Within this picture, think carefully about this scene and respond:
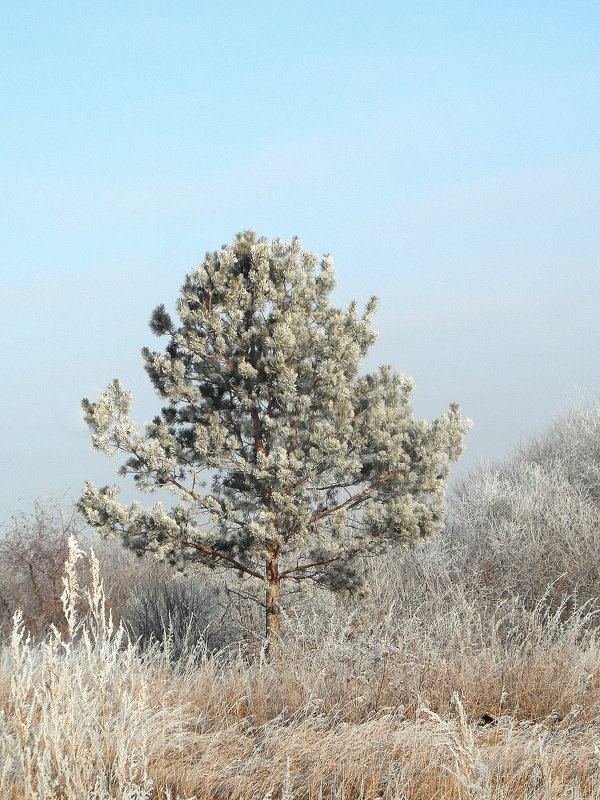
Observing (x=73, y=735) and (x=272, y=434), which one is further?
(x=272, y=434)

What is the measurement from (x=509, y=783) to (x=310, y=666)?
120 inches

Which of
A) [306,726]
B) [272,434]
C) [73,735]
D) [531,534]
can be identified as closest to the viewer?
[73,735]

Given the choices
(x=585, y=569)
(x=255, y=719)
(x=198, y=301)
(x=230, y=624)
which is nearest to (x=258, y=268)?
(x=198, y=301)

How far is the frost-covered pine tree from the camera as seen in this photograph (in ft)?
26.9

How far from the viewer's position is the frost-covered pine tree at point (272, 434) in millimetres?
8188

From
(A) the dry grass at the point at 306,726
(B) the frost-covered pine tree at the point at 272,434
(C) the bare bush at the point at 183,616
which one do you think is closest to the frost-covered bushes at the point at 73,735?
(A) the dry grass at the point at 306,726

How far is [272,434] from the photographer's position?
8695 millimetres

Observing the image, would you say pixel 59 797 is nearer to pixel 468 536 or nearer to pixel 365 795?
pixel 365 795

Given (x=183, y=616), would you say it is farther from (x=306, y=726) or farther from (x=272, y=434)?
(x=306, y=726)

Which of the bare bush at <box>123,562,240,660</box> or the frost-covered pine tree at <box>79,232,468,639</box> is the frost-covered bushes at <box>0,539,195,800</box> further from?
the bare bush at <box>123,562,240,660</box>

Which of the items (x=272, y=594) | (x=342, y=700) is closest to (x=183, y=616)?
(x=272, y=594)

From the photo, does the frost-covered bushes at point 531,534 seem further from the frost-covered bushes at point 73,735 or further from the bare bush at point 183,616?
the frost-covered bushes at point 73,735

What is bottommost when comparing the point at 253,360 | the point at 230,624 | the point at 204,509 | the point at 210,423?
the point at 230,624

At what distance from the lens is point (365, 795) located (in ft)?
13.8
